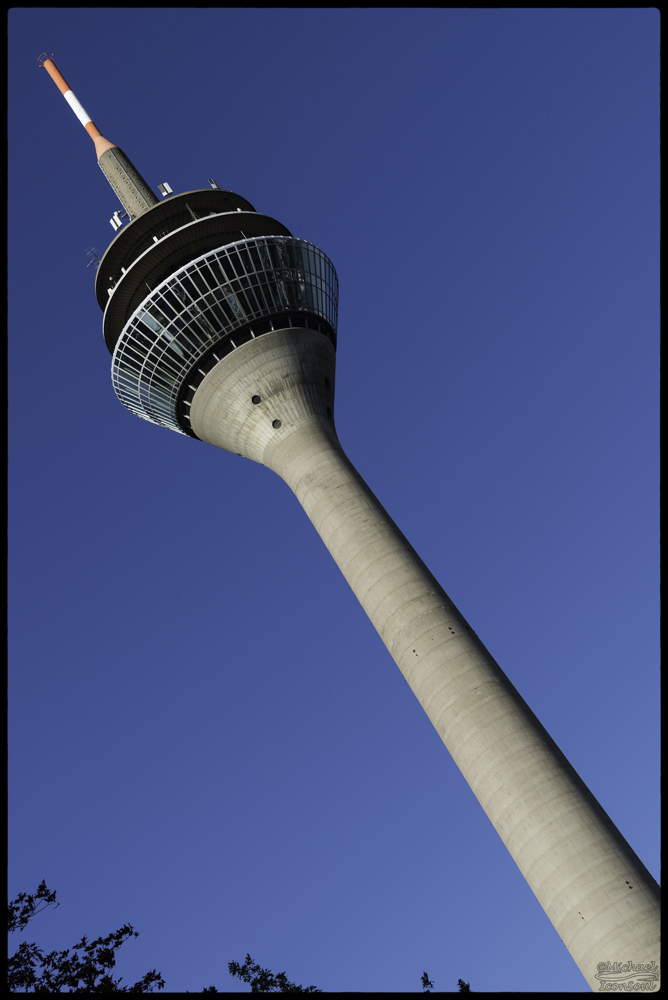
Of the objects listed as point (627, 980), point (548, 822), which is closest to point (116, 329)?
point (548, 822)

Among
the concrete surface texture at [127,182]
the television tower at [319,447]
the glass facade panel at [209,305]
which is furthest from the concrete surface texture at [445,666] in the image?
the concrete surface texture at [127,182]

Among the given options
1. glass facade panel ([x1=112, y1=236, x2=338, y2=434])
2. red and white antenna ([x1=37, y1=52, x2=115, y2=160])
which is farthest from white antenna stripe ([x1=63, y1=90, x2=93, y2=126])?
glass facade panel ([x1=112, y1=236, x2=338, y2=434])

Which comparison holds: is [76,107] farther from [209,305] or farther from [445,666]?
[445,666]

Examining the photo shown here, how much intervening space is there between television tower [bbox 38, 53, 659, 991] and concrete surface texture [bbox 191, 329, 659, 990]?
0.18 feet

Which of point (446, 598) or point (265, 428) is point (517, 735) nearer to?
point (446, 598)

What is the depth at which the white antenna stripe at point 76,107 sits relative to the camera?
53875mm

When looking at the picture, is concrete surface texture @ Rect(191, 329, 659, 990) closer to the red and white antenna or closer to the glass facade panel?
the glass facade panel

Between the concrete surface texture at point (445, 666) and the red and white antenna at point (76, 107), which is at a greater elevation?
the red and white antenna at point (76, 107)

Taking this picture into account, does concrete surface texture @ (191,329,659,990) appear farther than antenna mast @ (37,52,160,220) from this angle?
No

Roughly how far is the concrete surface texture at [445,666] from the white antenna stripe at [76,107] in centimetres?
3052

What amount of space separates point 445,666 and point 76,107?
52.1 m

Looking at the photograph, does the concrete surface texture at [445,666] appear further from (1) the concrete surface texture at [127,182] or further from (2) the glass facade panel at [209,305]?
(1) the concrete surface texture at [127,182]

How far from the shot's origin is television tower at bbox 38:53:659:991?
22375mm

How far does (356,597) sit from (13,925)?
58.2ft
